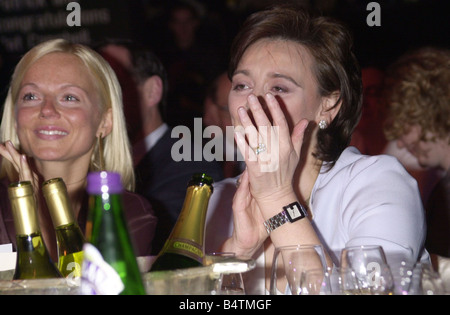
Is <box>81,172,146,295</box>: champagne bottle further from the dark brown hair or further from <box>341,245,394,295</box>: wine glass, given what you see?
the dark brown hair

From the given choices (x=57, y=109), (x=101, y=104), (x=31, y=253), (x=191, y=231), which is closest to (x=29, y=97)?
(x=57, y=109)

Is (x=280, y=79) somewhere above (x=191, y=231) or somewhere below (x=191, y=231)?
above

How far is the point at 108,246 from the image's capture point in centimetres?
61

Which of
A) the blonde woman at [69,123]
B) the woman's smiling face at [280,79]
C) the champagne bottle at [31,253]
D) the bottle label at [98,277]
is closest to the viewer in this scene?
the bottle label at [98,277]

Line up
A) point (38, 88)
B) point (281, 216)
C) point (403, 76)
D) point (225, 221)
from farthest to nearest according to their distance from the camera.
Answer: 1. point (403, 76)
2. point (38, 88)
3. point (225, 221)
4. point (281, 216)

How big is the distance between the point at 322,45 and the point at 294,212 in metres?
0.65

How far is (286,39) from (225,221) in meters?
0.54

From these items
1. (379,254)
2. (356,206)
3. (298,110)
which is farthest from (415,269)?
(298,110)

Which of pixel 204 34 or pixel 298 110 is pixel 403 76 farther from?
pixel 298 110

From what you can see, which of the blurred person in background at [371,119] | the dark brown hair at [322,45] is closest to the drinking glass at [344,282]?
the dark brown hair at [322,45]

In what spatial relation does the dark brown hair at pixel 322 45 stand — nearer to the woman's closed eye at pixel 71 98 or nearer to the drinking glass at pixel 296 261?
the woman's closed eye at pixel 71 98

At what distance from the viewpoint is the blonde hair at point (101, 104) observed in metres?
2.06

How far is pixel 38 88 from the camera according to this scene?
198 centimetres

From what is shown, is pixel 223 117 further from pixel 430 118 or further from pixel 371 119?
pixel 430 118
